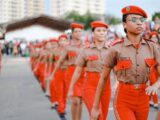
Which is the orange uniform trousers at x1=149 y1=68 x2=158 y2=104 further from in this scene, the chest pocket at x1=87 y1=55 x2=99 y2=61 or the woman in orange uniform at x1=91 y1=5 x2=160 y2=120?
the chest pocket at x1=87 y1=55 x2=99 y2=61

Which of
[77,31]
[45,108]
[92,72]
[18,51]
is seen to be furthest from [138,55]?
[18,51]

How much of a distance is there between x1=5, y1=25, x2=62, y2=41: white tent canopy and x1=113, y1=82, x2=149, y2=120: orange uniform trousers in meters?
56.0

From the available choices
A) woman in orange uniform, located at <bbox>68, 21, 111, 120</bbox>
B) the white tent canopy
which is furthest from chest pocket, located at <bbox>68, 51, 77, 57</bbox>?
the white tent canopy

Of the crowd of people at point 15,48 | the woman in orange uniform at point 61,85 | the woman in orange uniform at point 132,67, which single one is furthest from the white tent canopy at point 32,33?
the woman in orange uniform at point 132,67

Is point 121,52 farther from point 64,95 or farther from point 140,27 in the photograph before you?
point 64,95

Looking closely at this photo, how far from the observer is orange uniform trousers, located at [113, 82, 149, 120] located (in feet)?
15.9

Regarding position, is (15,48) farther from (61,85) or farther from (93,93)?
(93,93)

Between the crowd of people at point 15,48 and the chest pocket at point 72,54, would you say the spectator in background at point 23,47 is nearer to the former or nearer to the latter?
the crowd of people at point 15,48

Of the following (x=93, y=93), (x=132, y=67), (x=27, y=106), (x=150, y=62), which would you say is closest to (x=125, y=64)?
(x=132, y=67)

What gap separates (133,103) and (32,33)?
190 ft

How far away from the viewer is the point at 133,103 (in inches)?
191

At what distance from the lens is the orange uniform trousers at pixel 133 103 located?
191 inches

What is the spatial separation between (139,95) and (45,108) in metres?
7.15

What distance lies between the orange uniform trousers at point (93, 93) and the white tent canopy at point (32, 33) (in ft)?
177
